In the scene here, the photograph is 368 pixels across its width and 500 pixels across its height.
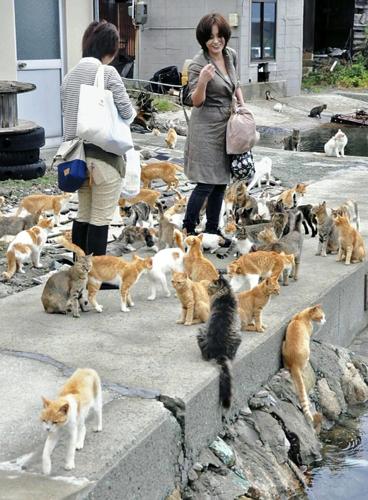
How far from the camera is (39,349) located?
4.51 metres

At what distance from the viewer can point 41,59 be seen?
1119 centimetres

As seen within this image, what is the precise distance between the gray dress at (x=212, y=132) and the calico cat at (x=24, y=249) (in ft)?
4.12

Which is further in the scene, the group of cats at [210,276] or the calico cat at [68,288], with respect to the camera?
the calico cat at [68,288]

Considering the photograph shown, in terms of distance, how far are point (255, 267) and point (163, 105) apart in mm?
12916

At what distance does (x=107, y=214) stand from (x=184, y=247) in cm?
81

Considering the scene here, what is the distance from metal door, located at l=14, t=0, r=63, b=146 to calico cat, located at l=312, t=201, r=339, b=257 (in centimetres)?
563

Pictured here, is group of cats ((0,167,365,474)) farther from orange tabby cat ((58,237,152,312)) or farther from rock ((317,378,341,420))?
rock ((317,378,341,420))

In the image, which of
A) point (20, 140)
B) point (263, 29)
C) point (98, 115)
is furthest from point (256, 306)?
point (263, 29)

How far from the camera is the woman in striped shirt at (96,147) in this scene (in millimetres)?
5137

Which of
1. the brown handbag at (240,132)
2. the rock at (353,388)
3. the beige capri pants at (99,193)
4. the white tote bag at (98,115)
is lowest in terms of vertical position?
the rock at (353,388)

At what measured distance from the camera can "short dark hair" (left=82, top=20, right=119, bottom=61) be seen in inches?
202

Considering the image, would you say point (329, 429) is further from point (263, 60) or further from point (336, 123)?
point (263, 60)

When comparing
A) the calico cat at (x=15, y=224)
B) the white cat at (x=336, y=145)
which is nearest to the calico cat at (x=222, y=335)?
the calico cat at (x=15, y=224)

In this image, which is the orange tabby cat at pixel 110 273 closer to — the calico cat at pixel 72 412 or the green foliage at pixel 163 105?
the calico cat at pixel 72 412
